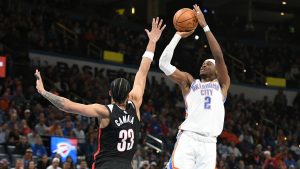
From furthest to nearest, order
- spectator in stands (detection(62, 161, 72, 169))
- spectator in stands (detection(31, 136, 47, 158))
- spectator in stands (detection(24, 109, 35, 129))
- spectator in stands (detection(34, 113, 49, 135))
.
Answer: spectator in stands (detection(24, 109, 35, 129)) → spectator in stands (detection(34, 113, 49, 135)) → spectator in stands (detection(31, 136, 47, 158)) → spectator in stands (detection(62, 161, 72, 169))

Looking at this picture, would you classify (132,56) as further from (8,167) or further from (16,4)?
(8,167)

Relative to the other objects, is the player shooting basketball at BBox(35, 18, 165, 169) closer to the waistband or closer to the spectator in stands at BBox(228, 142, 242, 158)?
the waistband

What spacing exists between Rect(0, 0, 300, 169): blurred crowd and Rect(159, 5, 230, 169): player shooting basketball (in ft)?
23.9

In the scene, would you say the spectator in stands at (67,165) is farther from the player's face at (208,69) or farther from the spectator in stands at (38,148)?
the player's face at (208,69)

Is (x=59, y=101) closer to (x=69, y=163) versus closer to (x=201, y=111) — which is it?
(x=201, y=111)

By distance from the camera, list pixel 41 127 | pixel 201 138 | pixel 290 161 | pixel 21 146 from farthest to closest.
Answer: pixel 290 161 → pixel 41 127 → pixel 21 146 → pixel 201 138

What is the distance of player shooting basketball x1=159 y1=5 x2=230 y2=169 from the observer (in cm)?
808

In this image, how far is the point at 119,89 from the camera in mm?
6258

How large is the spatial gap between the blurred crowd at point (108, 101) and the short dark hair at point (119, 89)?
28.9 ft

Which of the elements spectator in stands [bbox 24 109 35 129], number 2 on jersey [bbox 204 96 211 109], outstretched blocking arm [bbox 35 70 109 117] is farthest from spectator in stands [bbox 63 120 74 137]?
outstretched blocking arm [bbox 35 70 109 117]

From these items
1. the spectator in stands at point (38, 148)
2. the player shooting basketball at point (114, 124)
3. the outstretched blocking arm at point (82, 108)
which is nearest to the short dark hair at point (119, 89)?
the player shooting basketball at point (114, 124)

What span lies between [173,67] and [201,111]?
0.72m

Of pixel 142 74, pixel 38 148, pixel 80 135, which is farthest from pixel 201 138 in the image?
pixel 80 135

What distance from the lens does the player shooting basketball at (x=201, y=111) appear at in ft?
26.5
